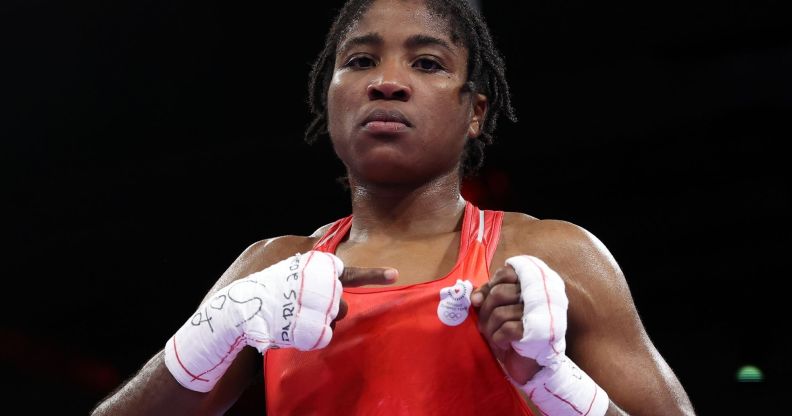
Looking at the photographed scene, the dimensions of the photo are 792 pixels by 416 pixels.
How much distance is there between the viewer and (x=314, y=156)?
498cm

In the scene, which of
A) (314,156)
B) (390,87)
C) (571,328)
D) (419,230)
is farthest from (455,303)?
(314,156)

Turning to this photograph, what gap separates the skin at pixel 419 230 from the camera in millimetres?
1798

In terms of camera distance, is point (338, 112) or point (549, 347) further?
point (338, 112)

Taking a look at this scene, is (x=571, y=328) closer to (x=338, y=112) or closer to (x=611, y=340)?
(x=611, y=340)

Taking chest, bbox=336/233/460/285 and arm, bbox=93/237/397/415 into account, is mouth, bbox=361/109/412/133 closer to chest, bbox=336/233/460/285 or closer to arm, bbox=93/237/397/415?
chest, bbox=336/233/460/285

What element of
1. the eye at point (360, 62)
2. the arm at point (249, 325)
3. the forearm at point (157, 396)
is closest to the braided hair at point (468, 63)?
the eye at point (360, 62)

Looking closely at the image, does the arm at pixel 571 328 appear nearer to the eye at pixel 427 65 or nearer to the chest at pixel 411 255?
the chest at pixel 411 255

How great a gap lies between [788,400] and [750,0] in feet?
6.40

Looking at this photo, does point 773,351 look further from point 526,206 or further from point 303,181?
point 303,181

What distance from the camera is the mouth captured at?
1970 mm

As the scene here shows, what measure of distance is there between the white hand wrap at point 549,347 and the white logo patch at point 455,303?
5.3 inches

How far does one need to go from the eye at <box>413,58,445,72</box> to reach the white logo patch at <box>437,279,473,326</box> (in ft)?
2.04

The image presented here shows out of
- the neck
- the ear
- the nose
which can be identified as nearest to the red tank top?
the neck

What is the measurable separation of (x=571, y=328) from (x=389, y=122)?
589 mm
